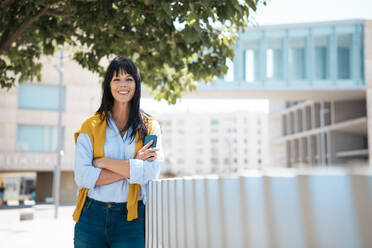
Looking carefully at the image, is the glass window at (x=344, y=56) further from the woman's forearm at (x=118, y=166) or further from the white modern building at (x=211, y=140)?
the white modern building at (x=211, y=140)

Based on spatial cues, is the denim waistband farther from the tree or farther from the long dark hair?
the tree

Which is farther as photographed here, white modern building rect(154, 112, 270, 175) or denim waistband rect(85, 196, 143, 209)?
white modern building rect(154, 112, 270, 175)

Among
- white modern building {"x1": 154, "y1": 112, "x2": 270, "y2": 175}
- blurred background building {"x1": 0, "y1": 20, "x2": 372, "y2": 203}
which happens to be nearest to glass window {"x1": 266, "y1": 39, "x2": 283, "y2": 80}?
blurred background building {"x1": 0, "y1": 20, "x2": 372, "y2": 203}

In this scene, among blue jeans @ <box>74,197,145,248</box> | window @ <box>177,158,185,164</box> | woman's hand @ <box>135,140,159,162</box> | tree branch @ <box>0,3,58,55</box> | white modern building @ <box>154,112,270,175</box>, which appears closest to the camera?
blue jeans @ <box>74,197,145,248</box>

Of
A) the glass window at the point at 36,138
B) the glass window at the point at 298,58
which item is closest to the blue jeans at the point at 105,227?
the glass window at the point at 298,58

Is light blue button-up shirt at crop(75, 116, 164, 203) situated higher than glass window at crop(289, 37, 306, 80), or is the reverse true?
glass window at crop(289, 37, 306, 80)

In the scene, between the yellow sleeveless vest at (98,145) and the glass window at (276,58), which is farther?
the glass window at (276,58)

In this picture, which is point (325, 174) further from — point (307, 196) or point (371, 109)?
point (371, 109)

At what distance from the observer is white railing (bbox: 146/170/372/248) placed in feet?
4.40

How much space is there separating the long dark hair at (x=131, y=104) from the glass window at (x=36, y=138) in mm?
34651

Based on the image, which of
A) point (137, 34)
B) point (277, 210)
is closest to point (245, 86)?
point (137, 34)

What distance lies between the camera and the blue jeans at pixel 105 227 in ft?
8.84

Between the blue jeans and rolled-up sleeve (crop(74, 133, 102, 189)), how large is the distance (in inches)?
4.5

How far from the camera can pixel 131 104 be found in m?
3.02
